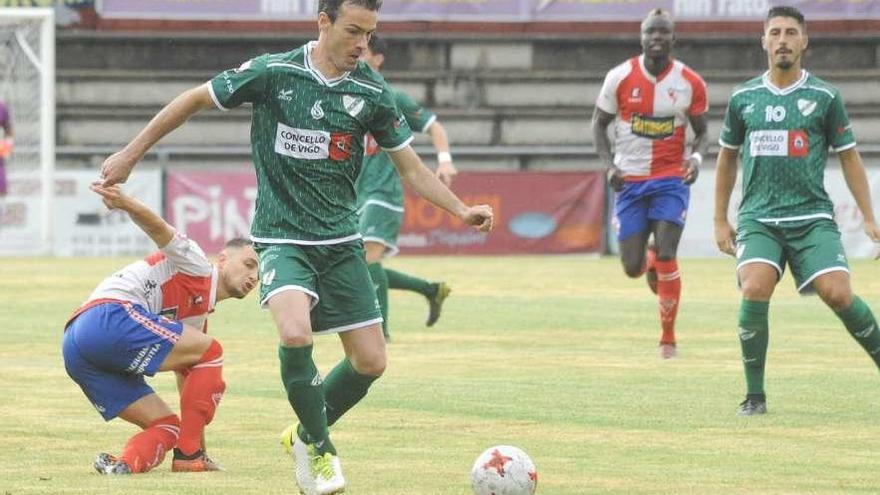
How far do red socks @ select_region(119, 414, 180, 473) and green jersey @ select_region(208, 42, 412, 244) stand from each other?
1.01 m

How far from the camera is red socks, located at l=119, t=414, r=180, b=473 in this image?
8.20 m

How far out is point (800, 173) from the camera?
10516mm

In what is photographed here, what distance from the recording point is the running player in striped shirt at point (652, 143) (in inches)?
561

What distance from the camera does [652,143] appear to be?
14.5 metres

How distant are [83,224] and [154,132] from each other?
2047 centimetres

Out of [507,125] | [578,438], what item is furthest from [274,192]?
[507,125]

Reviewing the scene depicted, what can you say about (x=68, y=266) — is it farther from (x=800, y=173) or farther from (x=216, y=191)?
(x=800, y=173)

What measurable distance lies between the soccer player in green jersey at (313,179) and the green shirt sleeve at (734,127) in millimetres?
3144

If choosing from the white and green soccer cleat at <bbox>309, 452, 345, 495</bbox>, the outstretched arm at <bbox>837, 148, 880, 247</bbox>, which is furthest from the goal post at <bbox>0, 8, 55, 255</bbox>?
the white and green soccer cleat at <bbox>309, 452, 345, 495</bbox>

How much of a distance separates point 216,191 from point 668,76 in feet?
46.4

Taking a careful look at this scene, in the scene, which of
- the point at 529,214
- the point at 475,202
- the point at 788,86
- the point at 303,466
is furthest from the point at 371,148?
the point at 529,214

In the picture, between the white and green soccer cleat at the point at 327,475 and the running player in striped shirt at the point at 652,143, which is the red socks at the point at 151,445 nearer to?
the white and green soccer cleat at the point at 327,475

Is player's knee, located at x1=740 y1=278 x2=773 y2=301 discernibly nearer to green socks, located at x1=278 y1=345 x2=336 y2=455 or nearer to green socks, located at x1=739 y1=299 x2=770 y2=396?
green socks, located at x1=739 y1=299 x2=770 y2=396

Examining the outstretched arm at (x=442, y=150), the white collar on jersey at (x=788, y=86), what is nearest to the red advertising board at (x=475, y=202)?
the outstretched arm at (x=442, y=150)
